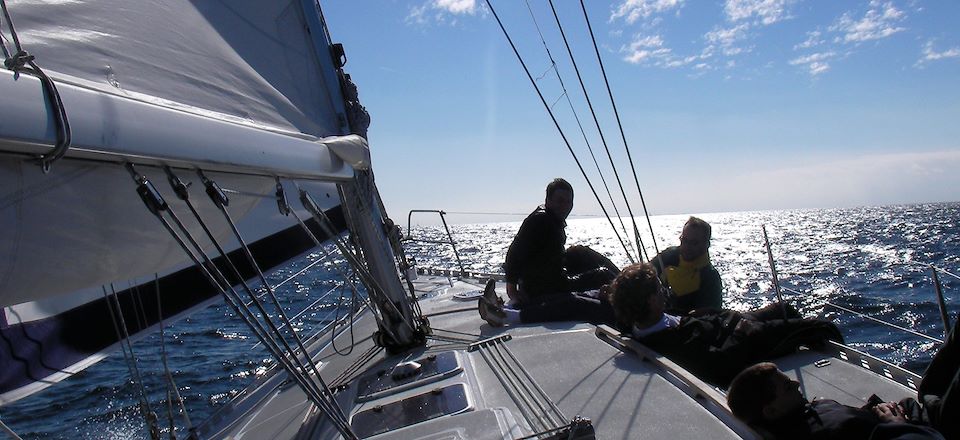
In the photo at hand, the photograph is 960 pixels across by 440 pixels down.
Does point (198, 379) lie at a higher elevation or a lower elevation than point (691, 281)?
lower

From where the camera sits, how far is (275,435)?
116 inches

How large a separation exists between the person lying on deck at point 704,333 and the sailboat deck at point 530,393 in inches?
4.5

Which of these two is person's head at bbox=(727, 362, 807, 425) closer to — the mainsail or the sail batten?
the mainsail

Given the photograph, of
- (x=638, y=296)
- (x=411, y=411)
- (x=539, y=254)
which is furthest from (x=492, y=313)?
(x=411, y=411)

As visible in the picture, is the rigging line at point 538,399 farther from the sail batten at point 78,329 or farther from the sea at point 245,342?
the sail batten at point 78,329

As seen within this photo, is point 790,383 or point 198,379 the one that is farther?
point 198,379

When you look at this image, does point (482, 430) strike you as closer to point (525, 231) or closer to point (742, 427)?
point (742, 427)

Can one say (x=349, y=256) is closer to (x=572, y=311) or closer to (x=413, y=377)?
(x=413, y=377)

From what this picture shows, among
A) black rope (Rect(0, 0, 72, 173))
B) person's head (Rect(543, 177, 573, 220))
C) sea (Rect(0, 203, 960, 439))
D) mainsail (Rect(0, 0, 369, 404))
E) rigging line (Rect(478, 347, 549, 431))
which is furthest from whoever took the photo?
sea (Rect(0, 203, 960, 439))

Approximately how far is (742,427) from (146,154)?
1.99 meters

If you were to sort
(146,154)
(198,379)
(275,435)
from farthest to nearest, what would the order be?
(198,379) → (275,435) → (146,154)

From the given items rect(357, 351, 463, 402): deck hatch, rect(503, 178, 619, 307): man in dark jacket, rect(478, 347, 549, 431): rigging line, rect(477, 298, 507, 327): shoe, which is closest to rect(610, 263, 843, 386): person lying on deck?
rect(478, 347, 549, 431): rigging line

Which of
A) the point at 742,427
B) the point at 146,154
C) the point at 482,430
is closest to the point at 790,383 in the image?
the point at 742,427

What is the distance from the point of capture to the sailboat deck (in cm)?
230
